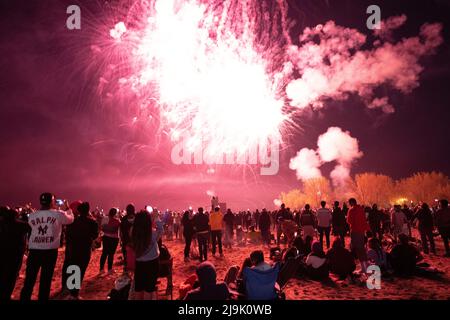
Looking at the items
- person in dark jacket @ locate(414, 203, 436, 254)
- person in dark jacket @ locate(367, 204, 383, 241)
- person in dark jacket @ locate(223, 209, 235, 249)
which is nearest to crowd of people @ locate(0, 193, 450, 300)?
person in dark jacket @ locate(414, 203, 436, 254)

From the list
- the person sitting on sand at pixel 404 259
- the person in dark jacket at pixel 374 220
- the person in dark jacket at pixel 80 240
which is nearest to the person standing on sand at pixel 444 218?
the person sitting on sand at pixel 404 259

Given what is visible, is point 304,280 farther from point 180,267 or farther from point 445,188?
point 445,188

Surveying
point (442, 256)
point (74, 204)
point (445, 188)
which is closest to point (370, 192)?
point (445, 188)

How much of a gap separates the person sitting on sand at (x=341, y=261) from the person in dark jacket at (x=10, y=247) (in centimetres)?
766

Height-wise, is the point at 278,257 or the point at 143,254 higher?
the point at 143,254

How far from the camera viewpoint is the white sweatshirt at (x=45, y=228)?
18.6 ft

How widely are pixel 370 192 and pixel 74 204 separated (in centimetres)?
8952

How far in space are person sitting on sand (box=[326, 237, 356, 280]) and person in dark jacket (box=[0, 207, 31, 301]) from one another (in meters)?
7.66

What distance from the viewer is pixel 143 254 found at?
5512 millimetres

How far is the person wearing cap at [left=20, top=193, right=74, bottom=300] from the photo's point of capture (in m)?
5.64

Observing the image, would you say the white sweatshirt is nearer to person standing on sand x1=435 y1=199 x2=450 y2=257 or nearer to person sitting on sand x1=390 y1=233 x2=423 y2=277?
person sitting on sand x1=390 y1=233 x2=423 y2=277

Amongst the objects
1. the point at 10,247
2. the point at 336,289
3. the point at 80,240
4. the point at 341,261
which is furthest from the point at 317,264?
the point at 10,247

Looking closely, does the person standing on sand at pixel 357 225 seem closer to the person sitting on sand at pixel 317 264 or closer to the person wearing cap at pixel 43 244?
the person sitting on sand at pixel 317 264

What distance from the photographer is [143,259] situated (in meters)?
5.52
